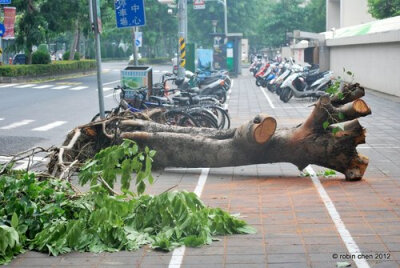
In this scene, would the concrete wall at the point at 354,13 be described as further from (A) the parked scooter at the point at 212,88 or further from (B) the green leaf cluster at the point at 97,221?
(B) the green leaf cluster at the point at 97,221

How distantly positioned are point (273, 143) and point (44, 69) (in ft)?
110

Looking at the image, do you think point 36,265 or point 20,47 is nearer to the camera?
point 36,265

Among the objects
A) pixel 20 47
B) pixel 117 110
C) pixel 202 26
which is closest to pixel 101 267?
pixel 117 110

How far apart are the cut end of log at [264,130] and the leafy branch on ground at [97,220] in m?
2.76

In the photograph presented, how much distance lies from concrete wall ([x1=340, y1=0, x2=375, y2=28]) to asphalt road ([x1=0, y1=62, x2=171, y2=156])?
2127cm

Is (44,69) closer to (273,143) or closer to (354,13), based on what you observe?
(354,13)

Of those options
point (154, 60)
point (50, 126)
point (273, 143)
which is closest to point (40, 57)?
point (50, 126)

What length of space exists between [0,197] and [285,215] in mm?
2845

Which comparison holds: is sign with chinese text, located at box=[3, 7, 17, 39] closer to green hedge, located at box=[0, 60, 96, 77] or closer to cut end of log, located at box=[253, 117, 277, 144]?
green hedge, located at box=[0, 60, 96, 77]

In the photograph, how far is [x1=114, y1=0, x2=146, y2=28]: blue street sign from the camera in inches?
563

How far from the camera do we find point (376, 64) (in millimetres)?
29219

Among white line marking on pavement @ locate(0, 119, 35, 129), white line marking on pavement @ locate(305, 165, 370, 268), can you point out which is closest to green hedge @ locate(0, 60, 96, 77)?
white line marking on pavement @ locate(0, 119, 35, 129)

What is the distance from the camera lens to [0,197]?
696 centimetres

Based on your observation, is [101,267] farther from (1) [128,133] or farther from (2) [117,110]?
(2) [117,110]
